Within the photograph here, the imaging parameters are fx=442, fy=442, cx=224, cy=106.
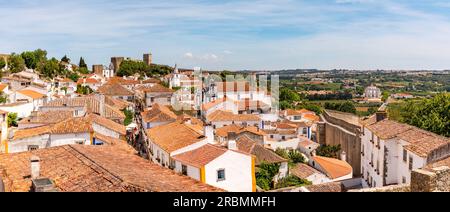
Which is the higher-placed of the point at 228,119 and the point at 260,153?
the point at 228,119

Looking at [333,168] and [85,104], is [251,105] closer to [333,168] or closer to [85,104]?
[333,168]

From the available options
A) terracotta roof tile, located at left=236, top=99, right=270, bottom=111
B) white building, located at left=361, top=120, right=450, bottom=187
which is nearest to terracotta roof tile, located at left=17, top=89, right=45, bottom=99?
terracotta roof tile, located at left=236, top=99, right=270, bottom=111

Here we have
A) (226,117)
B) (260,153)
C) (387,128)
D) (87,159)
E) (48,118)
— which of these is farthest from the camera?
(226,117)

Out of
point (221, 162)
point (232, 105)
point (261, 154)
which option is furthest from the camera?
point (232, 105)

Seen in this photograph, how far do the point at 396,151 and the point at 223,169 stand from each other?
8862mm

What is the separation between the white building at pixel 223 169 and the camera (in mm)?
16672

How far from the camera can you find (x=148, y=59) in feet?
361

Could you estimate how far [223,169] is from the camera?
55.2 feet

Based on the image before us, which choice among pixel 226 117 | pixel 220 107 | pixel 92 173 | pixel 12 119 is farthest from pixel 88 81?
pixel 92 173

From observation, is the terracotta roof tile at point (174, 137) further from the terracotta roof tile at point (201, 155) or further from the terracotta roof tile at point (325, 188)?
the terracotta roof tile at point (325, 188)
